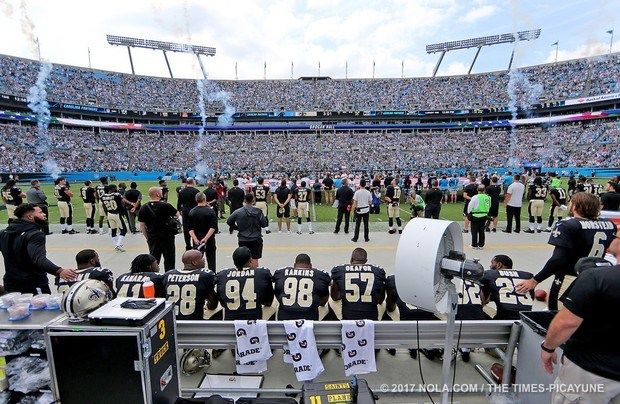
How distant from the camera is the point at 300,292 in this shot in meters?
3.85

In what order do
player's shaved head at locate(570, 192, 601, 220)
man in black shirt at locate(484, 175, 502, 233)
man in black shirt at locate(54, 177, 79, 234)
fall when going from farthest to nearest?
man in black shirt at locate(54, 177, 79, 234) → man in black shirt at locate(484, 175, 502, 233) → player's shaved head at locate(570, 192, 601, 220)

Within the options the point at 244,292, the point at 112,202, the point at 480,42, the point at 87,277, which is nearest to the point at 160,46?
the point at 480,42

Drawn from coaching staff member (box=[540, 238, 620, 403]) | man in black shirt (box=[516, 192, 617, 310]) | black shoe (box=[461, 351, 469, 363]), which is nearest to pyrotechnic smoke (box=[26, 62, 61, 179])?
black shoe (box=[461, 351, 469, 363])

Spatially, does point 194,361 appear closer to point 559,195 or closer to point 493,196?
point 493,196

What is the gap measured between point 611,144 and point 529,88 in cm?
1798

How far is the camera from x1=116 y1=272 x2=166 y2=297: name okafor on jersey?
3734mm

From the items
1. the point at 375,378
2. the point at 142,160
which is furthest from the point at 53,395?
the point at 142,160

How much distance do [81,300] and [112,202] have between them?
27.5 feet

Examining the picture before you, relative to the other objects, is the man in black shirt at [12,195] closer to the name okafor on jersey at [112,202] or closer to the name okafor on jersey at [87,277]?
the name okafor on jersey at [112,202]

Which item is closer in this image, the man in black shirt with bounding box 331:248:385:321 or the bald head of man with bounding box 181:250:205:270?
the man in black shirt with bounding box 331:248:385:321

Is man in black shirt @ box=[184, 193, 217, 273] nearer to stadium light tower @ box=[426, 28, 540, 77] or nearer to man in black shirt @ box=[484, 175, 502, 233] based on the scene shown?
man in black shirt @ box=[484, 175, 502, 233]

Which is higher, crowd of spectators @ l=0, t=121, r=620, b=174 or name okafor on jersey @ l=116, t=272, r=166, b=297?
crowd of spectators @ l=0, t=121, r=620, b=174

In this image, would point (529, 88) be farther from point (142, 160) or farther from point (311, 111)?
point (142, 160)

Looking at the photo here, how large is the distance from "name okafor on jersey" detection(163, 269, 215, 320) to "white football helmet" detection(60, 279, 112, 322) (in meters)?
1.28
